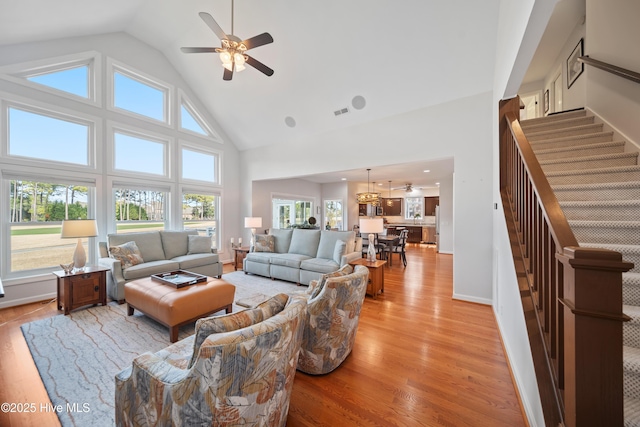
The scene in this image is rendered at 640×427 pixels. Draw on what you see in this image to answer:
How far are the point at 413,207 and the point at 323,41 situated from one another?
8935mm

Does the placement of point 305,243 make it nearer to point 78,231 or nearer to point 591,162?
point 78,231

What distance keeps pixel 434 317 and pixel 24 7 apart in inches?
259

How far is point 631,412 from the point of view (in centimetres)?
106

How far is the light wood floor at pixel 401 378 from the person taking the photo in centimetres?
167

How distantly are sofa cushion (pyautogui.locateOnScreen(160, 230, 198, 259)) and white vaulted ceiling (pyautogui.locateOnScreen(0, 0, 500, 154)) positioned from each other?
3401 mm

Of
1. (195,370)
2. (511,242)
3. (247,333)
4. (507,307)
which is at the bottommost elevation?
(507,307)

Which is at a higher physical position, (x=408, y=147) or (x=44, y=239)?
(x=408, y=147)

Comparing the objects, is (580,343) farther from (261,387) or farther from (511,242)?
(511,242)

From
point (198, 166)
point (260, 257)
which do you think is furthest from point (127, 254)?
point (198, 166)

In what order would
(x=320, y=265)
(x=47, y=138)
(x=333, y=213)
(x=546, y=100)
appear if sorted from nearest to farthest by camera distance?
1. (x=47, y=138)
2. (x=320, y=265)
3. (x=546, y=100)
4. (x=333, y=213)

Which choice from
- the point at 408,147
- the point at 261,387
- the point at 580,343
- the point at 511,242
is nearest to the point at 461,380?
the point at 511,242

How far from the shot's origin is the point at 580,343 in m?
0.83

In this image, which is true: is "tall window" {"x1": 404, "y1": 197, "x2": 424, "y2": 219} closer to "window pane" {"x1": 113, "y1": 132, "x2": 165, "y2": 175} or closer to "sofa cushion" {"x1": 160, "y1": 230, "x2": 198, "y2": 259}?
"sofa cushion" {"x1": 160, "y1": 230, "x2": 198, "y2": 259}

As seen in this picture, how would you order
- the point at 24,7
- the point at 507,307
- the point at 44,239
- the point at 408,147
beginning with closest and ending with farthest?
the point at 507,307, the point at 24,7, the point at 44,239, the point at 408,147
